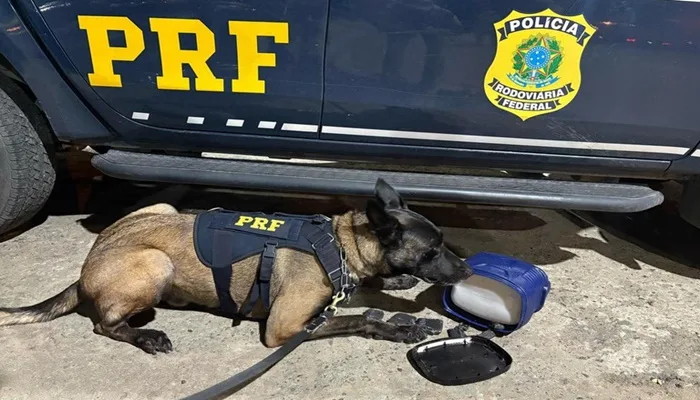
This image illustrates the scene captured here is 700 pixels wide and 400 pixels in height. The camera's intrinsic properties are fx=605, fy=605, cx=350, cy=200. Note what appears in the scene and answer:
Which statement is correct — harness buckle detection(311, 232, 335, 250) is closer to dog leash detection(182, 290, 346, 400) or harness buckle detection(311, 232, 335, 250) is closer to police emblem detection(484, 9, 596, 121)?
dog leash detection(182, 290, 346, 400)

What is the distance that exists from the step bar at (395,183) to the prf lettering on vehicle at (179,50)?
42 centimetres

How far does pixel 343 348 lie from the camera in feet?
9.52

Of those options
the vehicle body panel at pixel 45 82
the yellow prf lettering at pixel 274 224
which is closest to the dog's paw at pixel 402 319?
the yellow prf lettering at pixel 274 224

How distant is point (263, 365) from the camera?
2.54m

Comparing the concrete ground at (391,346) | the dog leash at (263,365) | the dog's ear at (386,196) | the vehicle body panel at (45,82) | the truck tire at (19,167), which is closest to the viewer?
the dog leash at (263,365)

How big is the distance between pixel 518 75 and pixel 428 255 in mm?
946

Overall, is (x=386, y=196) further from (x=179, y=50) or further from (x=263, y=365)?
(x=179, y=50)

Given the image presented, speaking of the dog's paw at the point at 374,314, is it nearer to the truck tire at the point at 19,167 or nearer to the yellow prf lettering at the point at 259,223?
the yellow prf lettering at the point at 259,223

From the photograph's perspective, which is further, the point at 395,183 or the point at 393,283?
the point at 393,283

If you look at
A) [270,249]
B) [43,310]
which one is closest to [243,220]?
[270,249]

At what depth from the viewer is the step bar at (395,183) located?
10.1ft

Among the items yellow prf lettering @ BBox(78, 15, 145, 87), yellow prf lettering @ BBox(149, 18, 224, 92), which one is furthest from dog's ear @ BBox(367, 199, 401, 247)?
yellow prf lettering @ BBox(78, 15, 145, 87)

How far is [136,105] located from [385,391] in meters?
1.88

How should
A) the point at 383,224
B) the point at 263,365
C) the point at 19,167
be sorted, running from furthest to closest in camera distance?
1. the point at 19,167
2. the point at 383,224
3. the point at 263,365
